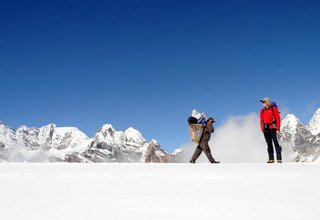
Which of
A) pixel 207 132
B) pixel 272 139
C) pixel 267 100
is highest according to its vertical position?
pixel 267 100

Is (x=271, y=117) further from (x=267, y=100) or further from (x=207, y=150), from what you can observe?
(x=207, y=150)

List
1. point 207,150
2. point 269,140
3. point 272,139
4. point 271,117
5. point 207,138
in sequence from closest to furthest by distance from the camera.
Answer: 1. point 271,117
2. point 272,139
3. point 269,140
4. point 207,150
5. point 207,138

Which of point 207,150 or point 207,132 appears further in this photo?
point 207,132

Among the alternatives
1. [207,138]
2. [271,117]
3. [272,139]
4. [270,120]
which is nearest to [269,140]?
[272,139]

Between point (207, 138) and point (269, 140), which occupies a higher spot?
point (207, 138)
